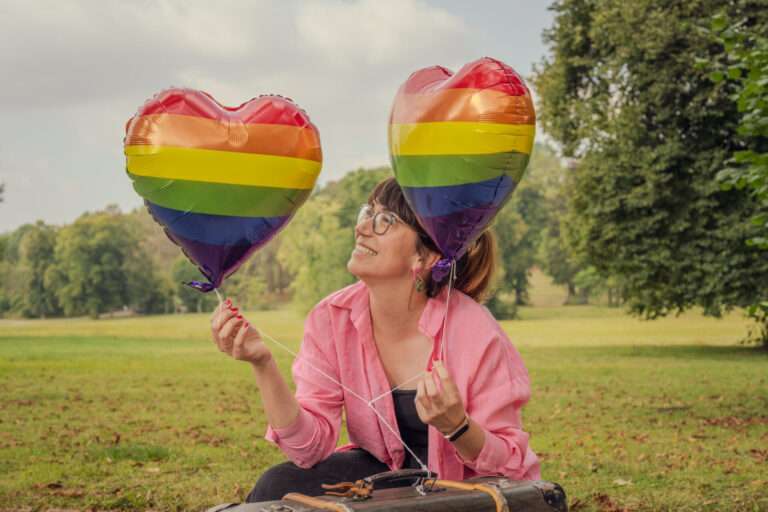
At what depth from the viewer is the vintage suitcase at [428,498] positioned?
9.33ft

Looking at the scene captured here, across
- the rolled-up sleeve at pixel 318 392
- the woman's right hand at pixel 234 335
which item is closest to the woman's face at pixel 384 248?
the rolled-up sleeve at pixel 318 392

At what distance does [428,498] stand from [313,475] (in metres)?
0.72

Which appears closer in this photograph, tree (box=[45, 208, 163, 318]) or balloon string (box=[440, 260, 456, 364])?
balloon string (box=[440, 260, 456, 364])

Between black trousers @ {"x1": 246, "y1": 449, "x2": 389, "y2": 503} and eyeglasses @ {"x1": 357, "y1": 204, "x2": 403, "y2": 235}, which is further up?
eyeglasses @ {"x1": 357, "y1": 204, "x2": 403, "y2": 235}

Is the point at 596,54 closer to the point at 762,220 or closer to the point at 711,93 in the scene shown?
the point at 711,93

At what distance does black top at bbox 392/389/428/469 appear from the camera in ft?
12.2

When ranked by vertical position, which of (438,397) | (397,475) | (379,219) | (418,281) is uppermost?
(379,219)

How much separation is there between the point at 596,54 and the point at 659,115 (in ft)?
9.95

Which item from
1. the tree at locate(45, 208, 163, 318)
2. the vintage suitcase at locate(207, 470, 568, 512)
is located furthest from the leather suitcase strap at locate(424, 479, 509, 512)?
the tree at locate(45, 208, 163, 318)

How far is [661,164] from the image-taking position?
20.8 m

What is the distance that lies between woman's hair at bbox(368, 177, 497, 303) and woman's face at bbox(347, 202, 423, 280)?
34 mm

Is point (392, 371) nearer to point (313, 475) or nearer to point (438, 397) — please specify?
point (313, 475)

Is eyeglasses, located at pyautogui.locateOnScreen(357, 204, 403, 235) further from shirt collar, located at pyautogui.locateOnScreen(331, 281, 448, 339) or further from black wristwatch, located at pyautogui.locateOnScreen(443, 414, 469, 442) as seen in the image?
black wristwatch, located at pyautogui.locateOnScreen(443, 414, 469, 442)

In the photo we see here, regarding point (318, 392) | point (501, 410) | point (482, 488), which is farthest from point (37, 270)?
point (482, 488)
